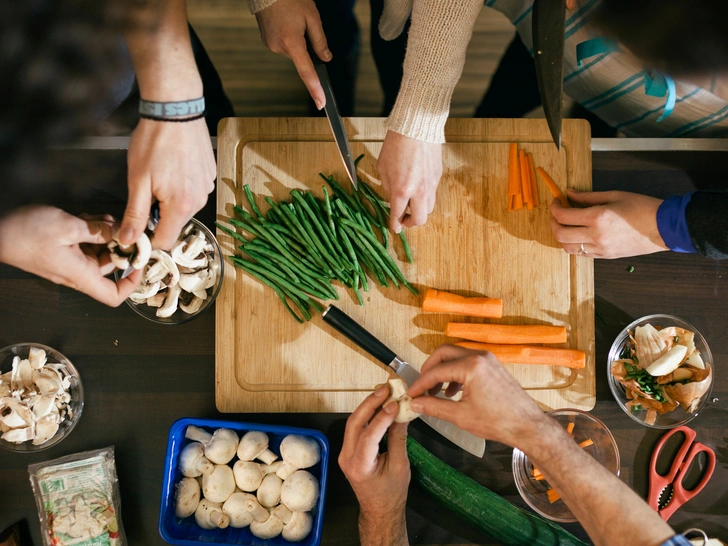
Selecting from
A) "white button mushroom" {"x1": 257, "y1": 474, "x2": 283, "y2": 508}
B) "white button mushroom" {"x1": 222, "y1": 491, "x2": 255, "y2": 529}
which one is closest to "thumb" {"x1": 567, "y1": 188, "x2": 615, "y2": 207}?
"white button mushroom" {"x1": 257, "y1": 474, "x2": 283, "y2": 508}

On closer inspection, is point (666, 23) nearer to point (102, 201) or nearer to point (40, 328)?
point (102, 201)

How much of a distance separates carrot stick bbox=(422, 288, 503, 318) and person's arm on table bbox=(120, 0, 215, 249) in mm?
901

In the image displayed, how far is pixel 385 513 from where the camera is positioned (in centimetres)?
186

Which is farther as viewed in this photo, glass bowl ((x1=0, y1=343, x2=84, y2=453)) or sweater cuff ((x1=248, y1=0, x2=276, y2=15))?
glass bowl ((x1=0, y1=343, x2=84, y2=453))

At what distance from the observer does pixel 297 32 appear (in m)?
1.77

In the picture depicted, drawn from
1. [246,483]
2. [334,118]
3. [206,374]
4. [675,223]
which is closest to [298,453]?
[246,483]

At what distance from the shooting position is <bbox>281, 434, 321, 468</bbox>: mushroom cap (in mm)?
1919

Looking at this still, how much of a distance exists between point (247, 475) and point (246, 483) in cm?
→ 3

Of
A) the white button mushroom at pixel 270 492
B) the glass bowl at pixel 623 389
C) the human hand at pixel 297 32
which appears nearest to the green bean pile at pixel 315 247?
the human hand at pixel 297 32

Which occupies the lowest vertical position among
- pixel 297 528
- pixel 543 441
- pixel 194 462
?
pixel 297 528

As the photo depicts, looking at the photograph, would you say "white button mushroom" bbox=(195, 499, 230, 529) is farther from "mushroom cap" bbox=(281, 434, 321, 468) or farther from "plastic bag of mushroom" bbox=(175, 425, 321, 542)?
"mushroom cap" bbox=(281, 434, 321, 468)

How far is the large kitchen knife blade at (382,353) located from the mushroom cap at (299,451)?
0.40 m

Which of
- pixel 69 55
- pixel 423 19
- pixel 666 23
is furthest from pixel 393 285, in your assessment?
pixel 69 55

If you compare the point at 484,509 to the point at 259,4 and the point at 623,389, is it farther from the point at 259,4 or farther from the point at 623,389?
the point at 259,4
